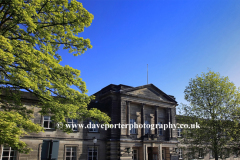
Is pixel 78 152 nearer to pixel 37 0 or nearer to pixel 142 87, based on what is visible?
pixel 142 87

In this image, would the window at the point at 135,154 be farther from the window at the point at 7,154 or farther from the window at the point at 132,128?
the window at the point at 7,154

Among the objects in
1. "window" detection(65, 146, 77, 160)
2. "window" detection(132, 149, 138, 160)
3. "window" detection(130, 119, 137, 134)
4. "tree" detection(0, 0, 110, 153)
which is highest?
"tree" detection(0, 0, 110, 153)

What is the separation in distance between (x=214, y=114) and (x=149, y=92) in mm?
10948

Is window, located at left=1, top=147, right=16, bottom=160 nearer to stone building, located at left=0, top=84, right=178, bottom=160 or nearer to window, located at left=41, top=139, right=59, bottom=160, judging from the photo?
stone building, located at left=0, top=84, right=178, bottom=160

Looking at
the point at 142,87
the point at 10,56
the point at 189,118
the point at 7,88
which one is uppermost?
the point at 142,87

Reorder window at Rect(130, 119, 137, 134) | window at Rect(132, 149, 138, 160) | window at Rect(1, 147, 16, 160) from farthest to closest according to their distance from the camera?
window at Rect(130, 119, 137, 134), window at Rect(132, 149, 138, 160), window at Rect(1, 147, 16, 160)

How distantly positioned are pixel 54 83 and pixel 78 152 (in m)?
16.1

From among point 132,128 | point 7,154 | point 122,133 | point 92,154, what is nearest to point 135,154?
point 132,128

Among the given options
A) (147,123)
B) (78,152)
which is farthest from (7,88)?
(147,123)

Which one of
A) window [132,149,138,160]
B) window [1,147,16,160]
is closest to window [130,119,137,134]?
window [132,149,138,160]

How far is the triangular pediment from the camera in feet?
96.1

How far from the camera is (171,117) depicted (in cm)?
3319

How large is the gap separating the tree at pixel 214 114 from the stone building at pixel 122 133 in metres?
7.35

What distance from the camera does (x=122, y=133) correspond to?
26781mm
